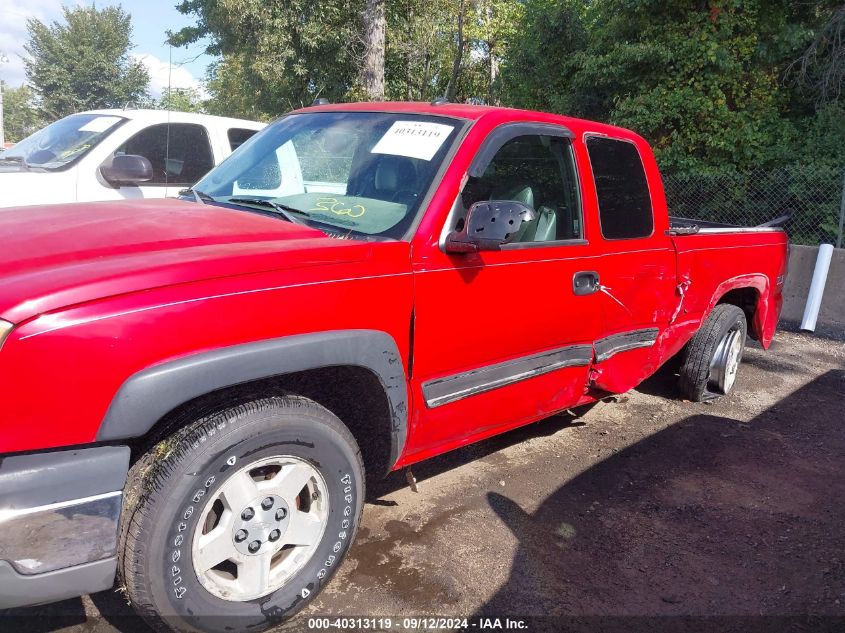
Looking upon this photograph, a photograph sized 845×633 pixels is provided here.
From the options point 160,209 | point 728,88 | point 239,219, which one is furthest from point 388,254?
point 728,88

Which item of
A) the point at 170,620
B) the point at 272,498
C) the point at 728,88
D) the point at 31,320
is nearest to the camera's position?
the point at 31,320

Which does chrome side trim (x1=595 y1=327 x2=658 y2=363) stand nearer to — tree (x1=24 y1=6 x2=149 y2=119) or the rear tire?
the rear tire

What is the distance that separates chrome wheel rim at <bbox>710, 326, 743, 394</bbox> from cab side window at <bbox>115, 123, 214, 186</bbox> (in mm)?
4733

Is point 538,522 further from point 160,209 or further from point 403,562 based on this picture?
point 160,209

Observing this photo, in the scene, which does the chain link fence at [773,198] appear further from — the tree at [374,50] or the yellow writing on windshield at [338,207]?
the yellow writing on windshield at [338,207]

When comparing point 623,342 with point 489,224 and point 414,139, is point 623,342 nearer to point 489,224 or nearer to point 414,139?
point 489,224

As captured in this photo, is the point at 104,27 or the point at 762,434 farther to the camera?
the point at 104,27

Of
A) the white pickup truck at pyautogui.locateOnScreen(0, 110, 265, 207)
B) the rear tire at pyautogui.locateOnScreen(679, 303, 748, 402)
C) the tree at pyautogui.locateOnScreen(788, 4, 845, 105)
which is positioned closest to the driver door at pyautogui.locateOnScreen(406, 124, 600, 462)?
the rear tire at pyautogui.locateOnScreen(679, 303, 748, 402)

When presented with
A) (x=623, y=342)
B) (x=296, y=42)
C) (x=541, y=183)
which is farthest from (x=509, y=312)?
(x=296, y=42)

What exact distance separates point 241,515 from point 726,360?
4.28m

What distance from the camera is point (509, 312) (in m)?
3.08

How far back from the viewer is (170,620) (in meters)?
2.16

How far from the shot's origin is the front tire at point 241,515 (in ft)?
6.85

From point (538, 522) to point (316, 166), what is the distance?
6.76 ft
